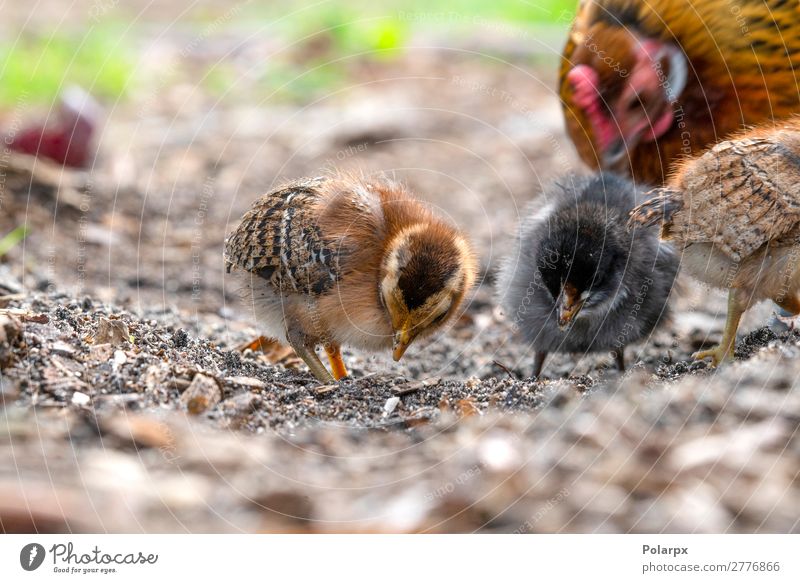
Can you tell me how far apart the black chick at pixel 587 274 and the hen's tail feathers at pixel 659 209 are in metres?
0.38

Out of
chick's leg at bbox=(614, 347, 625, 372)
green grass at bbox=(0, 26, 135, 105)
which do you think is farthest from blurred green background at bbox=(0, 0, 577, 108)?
chick's leg at bbox=(614, 347, 625, 372)

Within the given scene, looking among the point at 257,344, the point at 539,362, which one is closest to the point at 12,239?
the point at 257,344

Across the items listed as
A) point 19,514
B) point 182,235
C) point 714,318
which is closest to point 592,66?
point 714,318

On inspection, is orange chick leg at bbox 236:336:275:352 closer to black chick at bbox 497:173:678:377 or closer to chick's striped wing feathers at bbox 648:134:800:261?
black chick at bbox 497:173:678:377

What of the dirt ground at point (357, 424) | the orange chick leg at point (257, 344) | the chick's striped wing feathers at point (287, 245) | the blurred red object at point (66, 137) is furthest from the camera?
the blurred red object at point (66, 137)

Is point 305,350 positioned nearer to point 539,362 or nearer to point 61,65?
point 539,362

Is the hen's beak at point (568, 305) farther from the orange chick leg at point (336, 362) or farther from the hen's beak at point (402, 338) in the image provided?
the orange chick leg at point (336, 362)

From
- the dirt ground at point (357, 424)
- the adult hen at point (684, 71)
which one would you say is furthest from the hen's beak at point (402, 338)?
the adult hen at point (684, 71)

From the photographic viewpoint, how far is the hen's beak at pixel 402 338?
3.97 meters

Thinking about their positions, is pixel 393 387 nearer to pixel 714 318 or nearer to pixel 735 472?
pixel 735 472

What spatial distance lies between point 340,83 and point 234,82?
38.0 inches

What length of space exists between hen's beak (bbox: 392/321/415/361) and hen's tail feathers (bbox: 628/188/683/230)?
102cm

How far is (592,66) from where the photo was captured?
16.1 ft

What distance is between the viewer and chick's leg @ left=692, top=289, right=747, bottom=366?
3812mm
